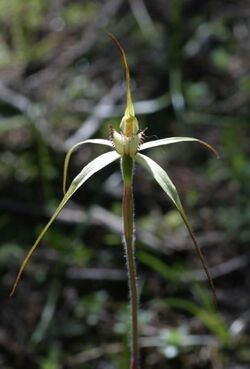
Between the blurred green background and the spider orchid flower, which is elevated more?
the blurred green background

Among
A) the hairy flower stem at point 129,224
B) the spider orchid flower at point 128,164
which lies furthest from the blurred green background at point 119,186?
the spider orchid flower at point 128,164

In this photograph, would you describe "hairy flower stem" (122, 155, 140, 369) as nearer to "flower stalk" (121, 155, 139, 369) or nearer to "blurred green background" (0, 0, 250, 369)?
"flower stalk" (121, 155, 139, 369)

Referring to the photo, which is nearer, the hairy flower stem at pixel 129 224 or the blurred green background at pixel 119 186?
the hairy flower stem at pixel 129 224

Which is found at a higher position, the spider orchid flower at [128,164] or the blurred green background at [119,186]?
the blurred green background at [119,186]

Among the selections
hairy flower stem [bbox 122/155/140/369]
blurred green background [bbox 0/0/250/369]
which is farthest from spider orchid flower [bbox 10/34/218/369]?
blurred green background [bbox 0/0/250/369]

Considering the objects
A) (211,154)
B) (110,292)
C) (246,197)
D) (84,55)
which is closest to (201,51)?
(84,55)

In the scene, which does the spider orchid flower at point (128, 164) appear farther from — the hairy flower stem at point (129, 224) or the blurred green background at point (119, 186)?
the blurred green background at point (119, 186)

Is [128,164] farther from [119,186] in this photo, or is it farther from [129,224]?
[119,186]

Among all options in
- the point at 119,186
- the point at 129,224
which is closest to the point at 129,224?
the point at 129,224

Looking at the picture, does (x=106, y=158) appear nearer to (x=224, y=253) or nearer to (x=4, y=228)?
(x=224, y=253)
